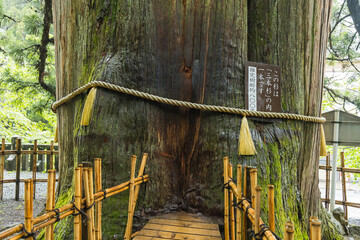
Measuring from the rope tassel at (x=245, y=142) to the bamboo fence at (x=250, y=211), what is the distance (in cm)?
28

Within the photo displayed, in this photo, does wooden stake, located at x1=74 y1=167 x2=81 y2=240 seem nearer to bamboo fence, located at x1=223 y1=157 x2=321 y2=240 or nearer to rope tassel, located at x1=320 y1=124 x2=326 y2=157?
bamboo fence, located at x1=223 y1=157 x2=321 y2=240

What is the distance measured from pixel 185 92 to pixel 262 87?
2.25 ft

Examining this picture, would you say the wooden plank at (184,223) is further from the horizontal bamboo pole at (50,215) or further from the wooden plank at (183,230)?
the horizontal bamboo pole at (50,215)

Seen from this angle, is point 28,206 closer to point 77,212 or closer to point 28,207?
point 28,207

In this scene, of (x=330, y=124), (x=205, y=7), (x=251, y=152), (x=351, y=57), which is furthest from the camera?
(x=351, y=57)

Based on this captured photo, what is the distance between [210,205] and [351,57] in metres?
6.26

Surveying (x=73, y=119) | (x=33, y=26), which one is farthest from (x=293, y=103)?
(x=33, y=26)

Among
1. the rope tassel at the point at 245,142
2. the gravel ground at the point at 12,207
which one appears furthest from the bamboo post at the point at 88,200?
the gravel ground at the point at 12,207

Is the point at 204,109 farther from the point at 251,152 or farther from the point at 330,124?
the point at 330,124

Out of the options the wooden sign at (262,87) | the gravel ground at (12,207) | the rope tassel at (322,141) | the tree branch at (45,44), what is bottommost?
the gravel ground at (12,207)

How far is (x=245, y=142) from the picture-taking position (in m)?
2.08

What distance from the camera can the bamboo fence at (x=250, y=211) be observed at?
0.75 metres

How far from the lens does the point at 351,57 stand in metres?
6.42

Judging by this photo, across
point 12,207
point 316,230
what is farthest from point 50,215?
point 12,207
